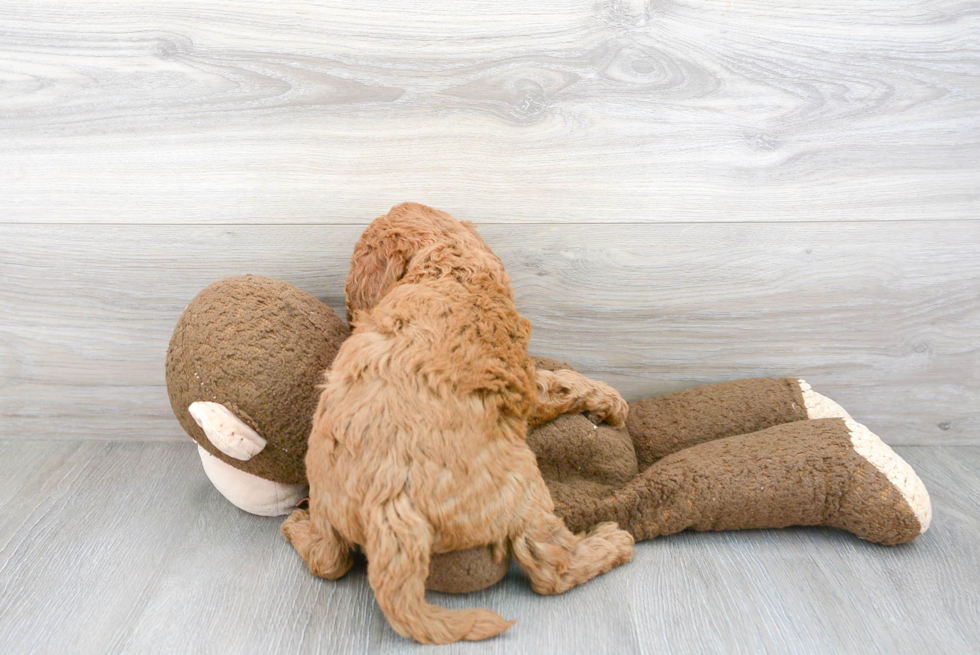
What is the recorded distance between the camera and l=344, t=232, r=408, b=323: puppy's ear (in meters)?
0.92

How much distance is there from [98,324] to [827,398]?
51.0 inches

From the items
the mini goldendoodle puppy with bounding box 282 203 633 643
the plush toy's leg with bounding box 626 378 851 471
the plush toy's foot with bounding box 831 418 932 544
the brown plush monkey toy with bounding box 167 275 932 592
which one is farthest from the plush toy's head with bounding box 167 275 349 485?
the plush toy's foot with bounding box 831 418 932 544

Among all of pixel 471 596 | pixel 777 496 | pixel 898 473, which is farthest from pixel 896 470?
pixel 471 596

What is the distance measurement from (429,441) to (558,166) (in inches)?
21.8

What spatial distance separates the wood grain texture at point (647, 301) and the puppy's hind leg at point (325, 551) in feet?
1.36

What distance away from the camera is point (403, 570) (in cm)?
74

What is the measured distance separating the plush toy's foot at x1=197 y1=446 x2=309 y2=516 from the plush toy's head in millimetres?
29

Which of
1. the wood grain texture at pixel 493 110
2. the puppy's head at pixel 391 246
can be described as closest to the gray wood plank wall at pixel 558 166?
the wood grain texture at pixel 493 110

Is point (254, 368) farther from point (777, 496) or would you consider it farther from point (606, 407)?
point (777, 496)

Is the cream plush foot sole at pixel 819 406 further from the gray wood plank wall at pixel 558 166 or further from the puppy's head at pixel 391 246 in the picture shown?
the puppy's head at pixel 391 246

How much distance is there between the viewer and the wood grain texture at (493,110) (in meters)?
1.07

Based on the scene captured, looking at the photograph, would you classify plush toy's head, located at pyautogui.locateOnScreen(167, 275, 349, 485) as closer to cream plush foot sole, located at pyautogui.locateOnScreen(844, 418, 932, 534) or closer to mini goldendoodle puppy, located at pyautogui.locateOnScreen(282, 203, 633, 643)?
mini goldendoodle puppy, located at pyautogui.locateOnScreen(282, 203, 633, 643)

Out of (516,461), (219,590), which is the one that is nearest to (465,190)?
(516,461)

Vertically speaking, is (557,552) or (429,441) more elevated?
(429,441)
